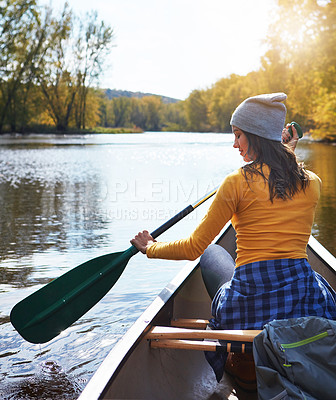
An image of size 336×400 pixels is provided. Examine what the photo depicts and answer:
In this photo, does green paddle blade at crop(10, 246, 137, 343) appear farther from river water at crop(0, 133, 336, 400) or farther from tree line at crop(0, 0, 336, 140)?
tree line at crop(0, 0, 336, 140)

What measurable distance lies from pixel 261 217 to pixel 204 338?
497 millimetres

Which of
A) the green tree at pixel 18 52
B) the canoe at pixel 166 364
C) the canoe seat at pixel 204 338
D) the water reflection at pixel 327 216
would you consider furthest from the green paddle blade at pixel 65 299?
the green tree at pixel 18 52

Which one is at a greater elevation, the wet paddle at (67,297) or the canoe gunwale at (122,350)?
the canoe gunwale at (122,350)

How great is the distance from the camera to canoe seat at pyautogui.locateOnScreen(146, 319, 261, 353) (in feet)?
5.73

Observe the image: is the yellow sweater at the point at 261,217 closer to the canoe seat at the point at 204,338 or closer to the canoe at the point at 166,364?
the canoe seat at the point at 204,338

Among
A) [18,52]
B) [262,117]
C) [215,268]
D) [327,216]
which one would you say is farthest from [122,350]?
[18,52]

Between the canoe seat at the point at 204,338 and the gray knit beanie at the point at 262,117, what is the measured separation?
72cm

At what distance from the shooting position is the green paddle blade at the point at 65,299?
8.34 ft

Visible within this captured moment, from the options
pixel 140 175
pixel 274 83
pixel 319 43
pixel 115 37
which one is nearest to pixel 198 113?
pixel 115 37

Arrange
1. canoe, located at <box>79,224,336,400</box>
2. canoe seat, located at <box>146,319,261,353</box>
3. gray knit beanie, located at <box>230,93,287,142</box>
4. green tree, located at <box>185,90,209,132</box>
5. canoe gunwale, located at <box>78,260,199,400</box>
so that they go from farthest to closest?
green tree, located at <box>185,90,209,132</box>
gray knit beanie, located at <box>230,93,287,142</box>
canoe seat, located at <box>146,319,261,353</box>
canoe, located at <box>79,224,336,400</box>
canoe gunwale, located at <box>78,260,199,400</box>

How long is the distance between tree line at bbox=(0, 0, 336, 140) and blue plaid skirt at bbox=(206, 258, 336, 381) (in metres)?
20.7

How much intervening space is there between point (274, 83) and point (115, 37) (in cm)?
1534

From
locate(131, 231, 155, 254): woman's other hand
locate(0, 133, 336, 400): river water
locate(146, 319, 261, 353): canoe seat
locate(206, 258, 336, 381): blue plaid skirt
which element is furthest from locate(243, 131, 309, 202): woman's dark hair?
locate(0, 133, 336, 400): river water

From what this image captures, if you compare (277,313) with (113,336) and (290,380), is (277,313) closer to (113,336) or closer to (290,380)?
(290,380)
